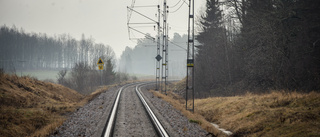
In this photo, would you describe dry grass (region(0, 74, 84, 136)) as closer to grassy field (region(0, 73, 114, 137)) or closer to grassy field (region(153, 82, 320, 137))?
grassy field (region(0, 73, 114, 137))

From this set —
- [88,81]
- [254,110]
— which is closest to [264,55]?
[254,110]

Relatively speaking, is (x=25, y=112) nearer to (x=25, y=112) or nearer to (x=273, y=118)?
(x=25, y=112)

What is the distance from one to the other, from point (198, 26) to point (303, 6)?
2199 cm

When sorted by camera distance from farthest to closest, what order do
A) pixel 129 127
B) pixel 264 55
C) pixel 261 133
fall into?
pixel 264 55
pixel 129 127
pixel 261 133

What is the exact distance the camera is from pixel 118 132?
8.66m

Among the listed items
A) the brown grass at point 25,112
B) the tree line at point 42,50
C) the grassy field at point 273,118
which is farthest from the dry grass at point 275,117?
the tree line at point 42,50

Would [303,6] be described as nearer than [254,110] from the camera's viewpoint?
No

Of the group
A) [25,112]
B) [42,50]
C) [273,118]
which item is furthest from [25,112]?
[42,50]

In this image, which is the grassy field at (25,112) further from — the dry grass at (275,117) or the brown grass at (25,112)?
the dry grass at (275,117)

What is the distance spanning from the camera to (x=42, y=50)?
94.8 meters

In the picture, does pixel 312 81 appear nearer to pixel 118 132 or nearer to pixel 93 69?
pixel 118 132

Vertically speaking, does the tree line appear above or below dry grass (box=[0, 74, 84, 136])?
above

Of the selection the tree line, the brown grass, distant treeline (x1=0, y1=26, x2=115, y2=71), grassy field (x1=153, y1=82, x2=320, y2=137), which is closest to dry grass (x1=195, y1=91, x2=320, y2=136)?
grassy field (x1=153, y1=82, x2=320, y2=137)

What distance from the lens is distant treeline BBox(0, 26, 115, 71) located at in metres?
82.1
